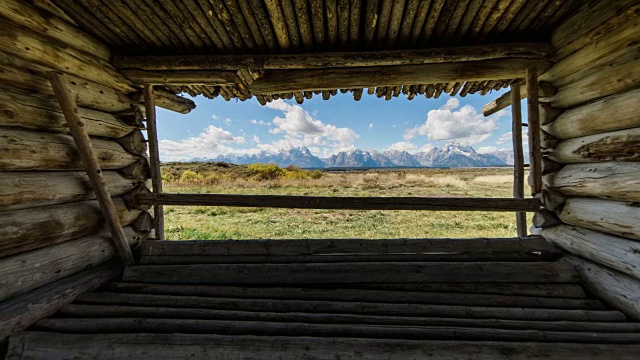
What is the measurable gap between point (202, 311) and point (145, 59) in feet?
11.1

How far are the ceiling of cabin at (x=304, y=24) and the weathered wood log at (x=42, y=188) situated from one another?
6.07 feet

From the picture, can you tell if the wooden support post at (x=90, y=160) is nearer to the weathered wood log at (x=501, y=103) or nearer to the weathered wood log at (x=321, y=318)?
the weathered wood log at (x=321, y=318)

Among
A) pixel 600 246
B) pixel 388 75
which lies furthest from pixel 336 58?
pixel 600 246

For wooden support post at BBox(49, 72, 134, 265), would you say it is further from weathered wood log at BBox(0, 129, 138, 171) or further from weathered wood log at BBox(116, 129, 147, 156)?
weathered wood log at BBox(116, 129, 147, 156)

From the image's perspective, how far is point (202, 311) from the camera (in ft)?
8.37

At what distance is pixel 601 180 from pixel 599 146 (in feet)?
1.20

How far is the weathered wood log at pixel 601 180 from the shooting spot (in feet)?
7.63

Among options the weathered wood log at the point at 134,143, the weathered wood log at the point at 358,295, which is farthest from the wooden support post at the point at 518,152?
the weathered wood log at the point at 134,143

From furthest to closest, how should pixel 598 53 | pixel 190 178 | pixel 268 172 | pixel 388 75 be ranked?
pixel 268 172 → pixel 190 178 → pixel 388 75 → pixel 598 53

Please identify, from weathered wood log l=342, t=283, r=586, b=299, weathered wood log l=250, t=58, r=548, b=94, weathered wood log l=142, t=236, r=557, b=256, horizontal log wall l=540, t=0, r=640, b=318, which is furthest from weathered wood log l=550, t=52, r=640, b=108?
weathered wood log l=342, t=283, r=586, b=299

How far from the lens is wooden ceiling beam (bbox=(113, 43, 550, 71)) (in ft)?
10.5

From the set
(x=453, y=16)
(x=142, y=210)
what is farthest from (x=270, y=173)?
(x=453, y=16)

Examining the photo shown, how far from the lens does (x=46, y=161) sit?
259 cm

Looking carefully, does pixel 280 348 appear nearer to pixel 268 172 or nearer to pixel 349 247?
pixel 349 247
